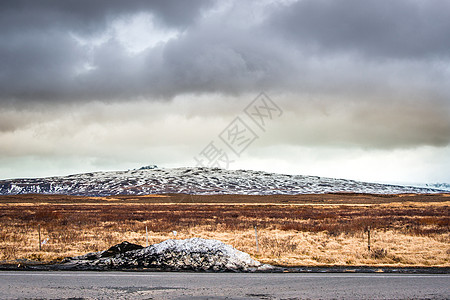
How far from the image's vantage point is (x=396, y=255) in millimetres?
16125

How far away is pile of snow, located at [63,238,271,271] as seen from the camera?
12422 mm

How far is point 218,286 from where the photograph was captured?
9.36 metres

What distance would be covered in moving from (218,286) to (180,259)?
3.76 metres

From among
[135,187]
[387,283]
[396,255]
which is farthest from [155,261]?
[135,187]

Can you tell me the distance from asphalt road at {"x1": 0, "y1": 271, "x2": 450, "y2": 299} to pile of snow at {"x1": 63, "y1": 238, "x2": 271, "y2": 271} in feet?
3.87

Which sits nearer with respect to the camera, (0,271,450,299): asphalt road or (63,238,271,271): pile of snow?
(0,271,450,299): asphalt road

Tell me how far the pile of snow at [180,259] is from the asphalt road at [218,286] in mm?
1180

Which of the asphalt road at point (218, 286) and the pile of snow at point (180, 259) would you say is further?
the pile of snow at point (180, 259)

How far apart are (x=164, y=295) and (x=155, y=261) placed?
4.51 m

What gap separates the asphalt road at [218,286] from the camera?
8420 millimetres

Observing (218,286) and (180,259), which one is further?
(180,259)

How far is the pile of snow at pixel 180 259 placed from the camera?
12422mm

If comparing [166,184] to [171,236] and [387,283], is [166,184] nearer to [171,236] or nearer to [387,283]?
[171,236]

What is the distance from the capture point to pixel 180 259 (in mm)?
12867
